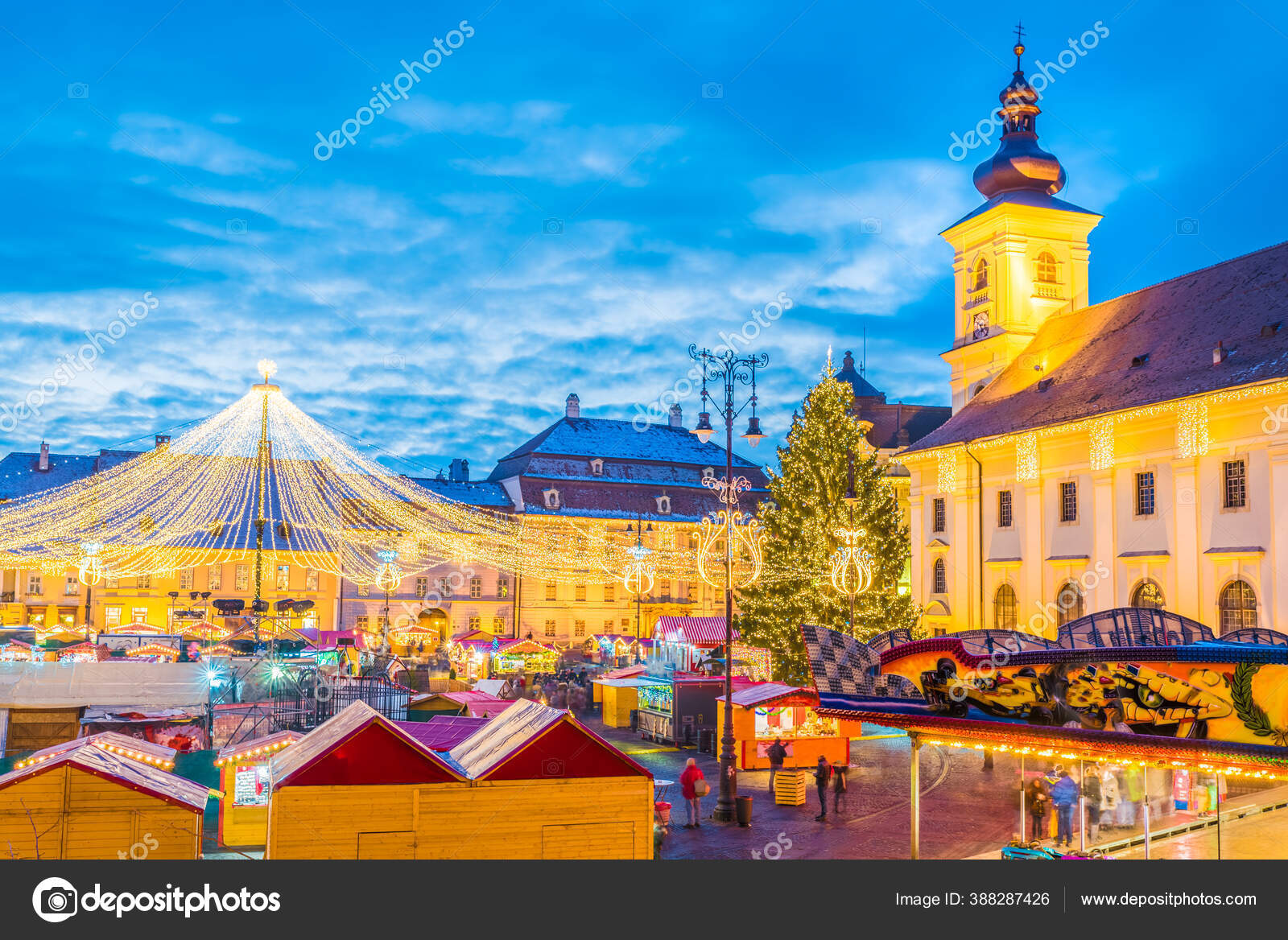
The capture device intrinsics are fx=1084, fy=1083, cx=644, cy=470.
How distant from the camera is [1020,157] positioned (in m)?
44.2

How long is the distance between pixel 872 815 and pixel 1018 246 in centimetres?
3000

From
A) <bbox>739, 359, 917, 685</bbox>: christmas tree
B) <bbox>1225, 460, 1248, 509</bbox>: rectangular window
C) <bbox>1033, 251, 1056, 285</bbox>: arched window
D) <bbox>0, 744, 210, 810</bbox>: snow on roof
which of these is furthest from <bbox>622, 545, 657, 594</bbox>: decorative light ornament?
<bbox>0, 744, 210, 810</bbox>: snow on roof

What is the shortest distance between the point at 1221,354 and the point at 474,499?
49368 millimetres

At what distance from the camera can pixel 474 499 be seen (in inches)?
2805

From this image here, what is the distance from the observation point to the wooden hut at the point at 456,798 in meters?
13.1

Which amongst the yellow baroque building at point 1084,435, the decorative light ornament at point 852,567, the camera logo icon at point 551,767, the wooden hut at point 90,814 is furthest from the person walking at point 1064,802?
the wooden hut at point 90,814

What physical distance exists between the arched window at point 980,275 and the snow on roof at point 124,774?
38991 millimetres

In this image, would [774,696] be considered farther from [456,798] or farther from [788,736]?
[456,798]

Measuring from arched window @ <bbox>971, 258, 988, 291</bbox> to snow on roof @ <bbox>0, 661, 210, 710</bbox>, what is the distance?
33.8 metres

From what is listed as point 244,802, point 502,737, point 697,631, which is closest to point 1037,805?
point 502,737

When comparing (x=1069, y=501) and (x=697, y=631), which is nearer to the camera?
(x=1069, y=501)

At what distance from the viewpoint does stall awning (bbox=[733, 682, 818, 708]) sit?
24547mm

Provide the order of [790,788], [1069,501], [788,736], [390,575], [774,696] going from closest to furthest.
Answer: [790,788]
[774,696]
[788,736]
[1069,501]
[390,575]
